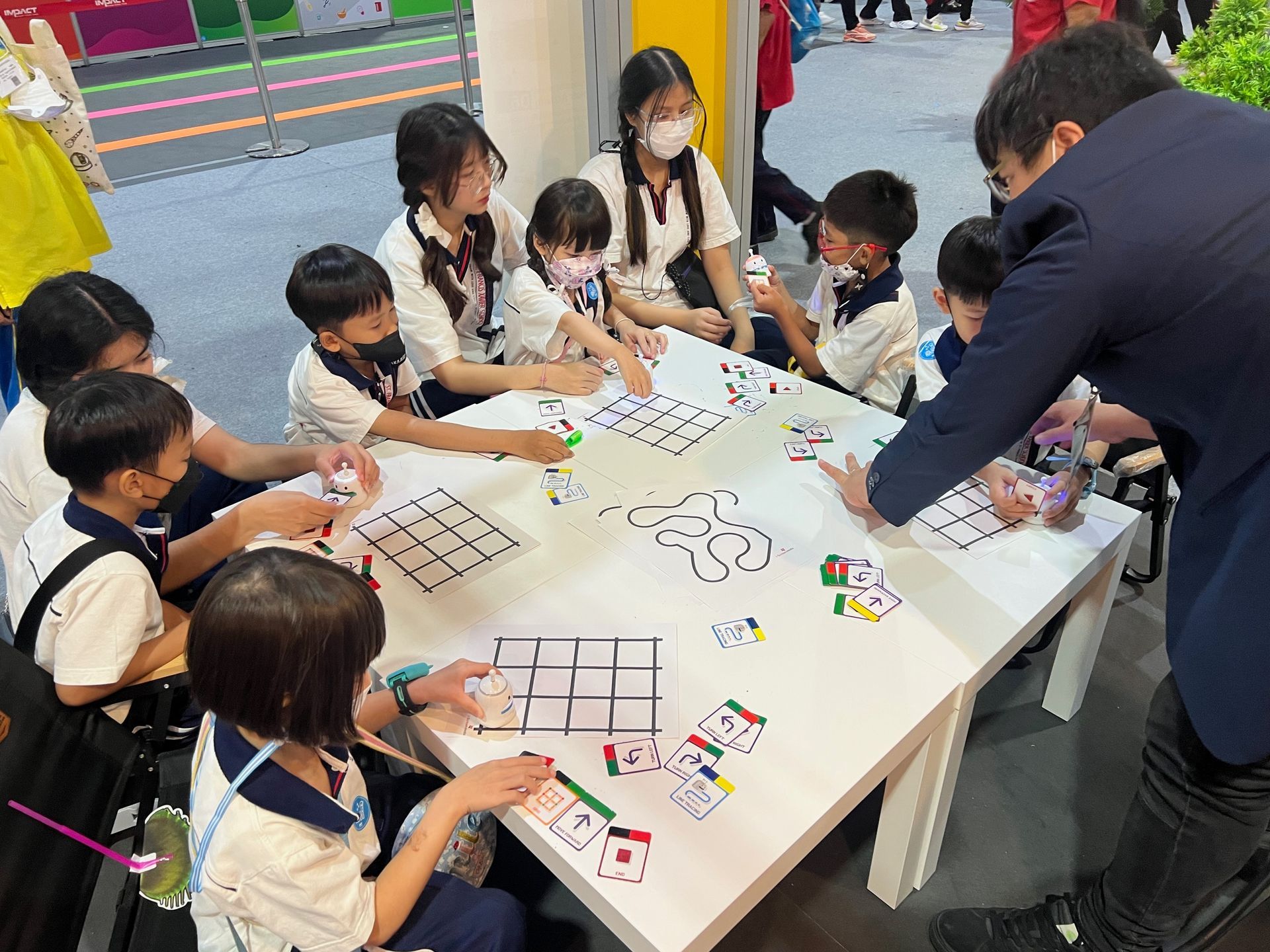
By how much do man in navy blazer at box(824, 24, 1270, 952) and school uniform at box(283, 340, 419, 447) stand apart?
1131 millimetres

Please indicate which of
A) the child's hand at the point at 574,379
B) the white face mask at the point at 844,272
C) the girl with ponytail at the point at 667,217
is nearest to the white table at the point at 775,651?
the child's hand at the point at 574,379

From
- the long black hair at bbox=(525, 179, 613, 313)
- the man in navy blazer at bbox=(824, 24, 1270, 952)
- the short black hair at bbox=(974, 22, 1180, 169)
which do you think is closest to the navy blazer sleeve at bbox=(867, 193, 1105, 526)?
the man in navy blazer at bbox=(824, 24, 1270, 952)

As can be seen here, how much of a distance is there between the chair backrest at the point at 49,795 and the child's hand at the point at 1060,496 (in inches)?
58.0

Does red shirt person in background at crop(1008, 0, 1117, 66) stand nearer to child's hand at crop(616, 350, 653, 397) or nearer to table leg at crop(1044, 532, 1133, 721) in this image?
child's hand at crop(616, 350, 653, 397)

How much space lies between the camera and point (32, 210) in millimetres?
2346

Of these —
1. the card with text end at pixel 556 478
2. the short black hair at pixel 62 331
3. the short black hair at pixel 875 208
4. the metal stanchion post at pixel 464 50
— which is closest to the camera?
the short black hair at pixel 62 331

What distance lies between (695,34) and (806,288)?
1.32 m

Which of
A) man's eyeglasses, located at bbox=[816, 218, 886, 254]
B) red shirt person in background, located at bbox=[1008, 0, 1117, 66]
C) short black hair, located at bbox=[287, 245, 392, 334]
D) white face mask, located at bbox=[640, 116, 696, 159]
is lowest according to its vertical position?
man's eyeglasses, located at bbox=[816, 218, 886, 254]

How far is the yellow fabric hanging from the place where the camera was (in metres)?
2.29

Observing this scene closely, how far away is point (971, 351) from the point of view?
1.16m

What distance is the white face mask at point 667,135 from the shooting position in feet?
7.73

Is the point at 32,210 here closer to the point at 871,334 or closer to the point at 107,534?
the point at 107,534

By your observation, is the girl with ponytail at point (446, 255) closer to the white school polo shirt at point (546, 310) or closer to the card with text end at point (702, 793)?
the white school polo shirt at point (546, 310)

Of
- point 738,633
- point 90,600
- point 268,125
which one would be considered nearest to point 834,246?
point 738,633
